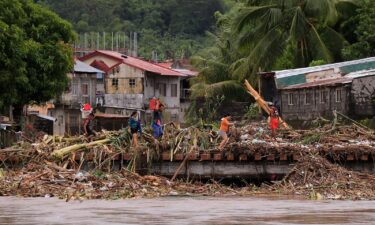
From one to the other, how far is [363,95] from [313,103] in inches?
137

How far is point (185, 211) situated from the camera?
18.4 meters

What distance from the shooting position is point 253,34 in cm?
4731

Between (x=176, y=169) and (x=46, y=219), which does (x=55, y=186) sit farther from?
(x=46, y=219)

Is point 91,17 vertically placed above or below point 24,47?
above

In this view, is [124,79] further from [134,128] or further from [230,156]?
[230,156]

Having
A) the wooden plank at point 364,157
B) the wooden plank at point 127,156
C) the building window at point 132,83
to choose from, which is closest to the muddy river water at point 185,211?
the wooden plank at point 127,156

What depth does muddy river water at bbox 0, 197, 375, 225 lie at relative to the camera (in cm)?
1630

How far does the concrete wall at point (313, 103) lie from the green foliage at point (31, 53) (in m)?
11.0

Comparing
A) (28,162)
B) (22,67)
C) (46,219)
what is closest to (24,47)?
(22,67)

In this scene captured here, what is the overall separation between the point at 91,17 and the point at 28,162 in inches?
3673

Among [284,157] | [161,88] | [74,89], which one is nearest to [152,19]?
[161,88]

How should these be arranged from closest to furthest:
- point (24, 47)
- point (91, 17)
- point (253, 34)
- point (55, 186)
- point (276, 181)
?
point (55, 186) < point (276, 181) < point (24, 47) < point (253, 34) < point (91, 17)

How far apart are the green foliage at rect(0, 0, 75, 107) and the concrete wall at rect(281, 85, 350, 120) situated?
1102cm

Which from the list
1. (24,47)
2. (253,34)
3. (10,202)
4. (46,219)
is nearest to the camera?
(46,219)
